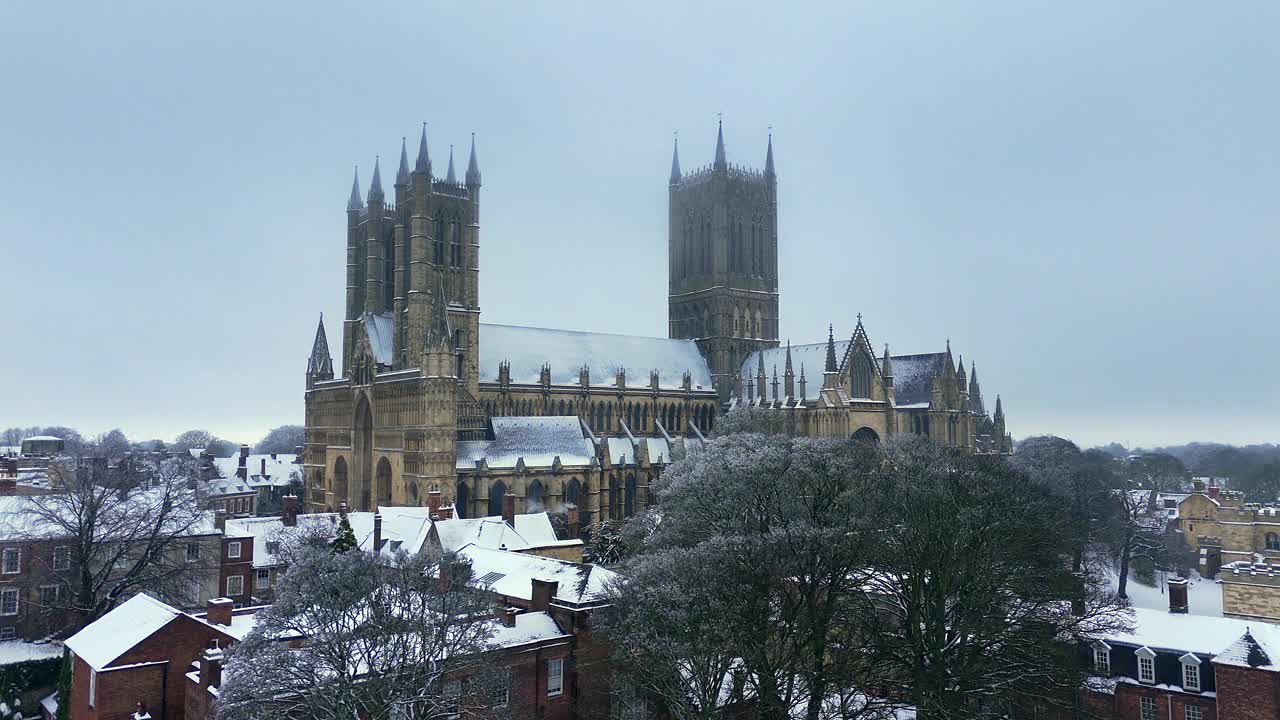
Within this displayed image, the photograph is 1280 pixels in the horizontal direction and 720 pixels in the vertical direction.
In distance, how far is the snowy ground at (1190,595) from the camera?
189 ft

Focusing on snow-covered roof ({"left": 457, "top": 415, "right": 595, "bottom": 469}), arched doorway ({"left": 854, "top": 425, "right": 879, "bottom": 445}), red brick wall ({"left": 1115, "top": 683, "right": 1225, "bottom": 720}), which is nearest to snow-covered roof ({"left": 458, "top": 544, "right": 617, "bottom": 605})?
red brick wall ({"left": 1115, "top": 683, "right": 1225, "bottom": 720})

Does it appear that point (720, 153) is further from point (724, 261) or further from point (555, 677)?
point (555, 677)

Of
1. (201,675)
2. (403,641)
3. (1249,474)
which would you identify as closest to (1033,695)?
(403,641)

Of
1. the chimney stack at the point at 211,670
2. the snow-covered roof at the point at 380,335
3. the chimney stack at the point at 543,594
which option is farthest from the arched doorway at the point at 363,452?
the chimney stack at the point at 211,670

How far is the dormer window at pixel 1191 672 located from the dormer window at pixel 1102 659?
2.55 metres

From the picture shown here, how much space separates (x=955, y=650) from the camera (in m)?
32.1

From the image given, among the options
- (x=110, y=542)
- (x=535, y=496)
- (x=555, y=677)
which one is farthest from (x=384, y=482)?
(x=555, y=677)

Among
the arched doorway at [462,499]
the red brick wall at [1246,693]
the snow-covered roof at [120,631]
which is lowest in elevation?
the red brick wall at [1246,693]

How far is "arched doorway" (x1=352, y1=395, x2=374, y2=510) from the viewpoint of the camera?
266 ft

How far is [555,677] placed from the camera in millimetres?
33438

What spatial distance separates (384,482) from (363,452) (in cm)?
532

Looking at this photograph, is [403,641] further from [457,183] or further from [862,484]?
[457,183]

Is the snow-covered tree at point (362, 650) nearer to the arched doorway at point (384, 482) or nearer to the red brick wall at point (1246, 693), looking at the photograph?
the red brick wall at point (1246, 693)

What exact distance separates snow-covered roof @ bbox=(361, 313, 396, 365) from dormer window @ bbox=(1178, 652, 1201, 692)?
6350 cm
